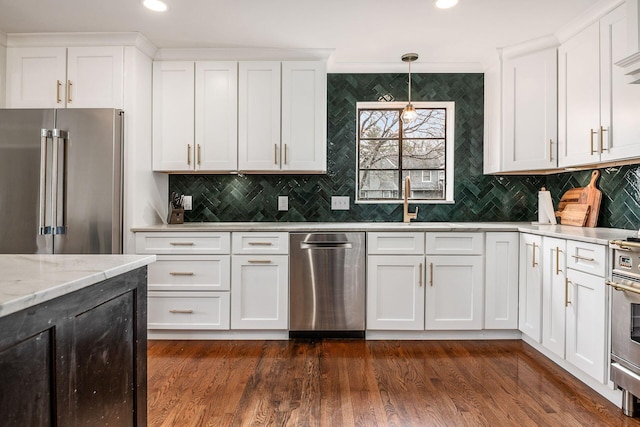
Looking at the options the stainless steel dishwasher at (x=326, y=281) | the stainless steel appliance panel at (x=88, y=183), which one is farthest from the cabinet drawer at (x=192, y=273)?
the stainless steel dishwasher at (x=326, y=281)

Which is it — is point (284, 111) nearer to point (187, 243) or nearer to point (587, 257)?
point (187, 243)

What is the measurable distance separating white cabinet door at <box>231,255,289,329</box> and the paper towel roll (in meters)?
Result: 2.26

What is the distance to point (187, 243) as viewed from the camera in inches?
116

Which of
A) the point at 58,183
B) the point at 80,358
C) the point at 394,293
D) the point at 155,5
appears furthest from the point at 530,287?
the point at 58,183

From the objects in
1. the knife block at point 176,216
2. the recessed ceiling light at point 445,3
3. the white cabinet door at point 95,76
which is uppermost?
the recessed ceiling light at point 445,3

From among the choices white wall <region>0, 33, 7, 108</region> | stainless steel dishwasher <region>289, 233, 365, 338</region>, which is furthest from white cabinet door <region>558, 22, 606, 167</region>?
white wall <region>0, 33, 7, 108</region>

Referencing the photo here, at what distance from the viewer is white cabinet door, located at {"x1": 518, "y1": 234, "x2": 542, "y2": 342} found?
8.68 ft

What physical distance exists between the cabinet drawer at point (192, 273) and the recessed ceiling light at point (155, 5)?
70.1 inches

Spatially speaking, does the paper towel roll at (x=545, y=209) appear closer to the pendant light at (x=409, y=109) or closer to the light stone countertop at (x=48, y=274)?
the pendant light at (x=409, y=109)

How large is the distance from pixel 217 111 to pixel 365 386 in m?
2.44

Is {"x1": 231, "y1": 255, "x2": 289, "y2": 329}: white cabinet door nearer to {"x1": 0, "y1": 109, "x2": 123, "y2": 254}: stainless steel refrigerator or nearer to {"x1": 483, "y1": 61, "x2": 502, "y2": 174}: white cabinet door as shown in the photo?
{"x1": 0, "y1": 109, "x2": 123, "y2": 254}: stainless steel refrigerator

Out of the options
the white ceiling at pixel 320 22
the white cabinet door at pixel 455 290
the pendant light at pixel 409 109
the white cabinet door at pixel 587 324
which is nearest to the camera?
the white cabinet door at pixel 587 324

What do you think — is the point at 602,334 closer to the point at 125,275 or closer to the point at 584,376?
the point at 584,376

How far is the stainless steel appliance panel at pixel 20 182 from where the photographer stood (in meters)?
2.69
